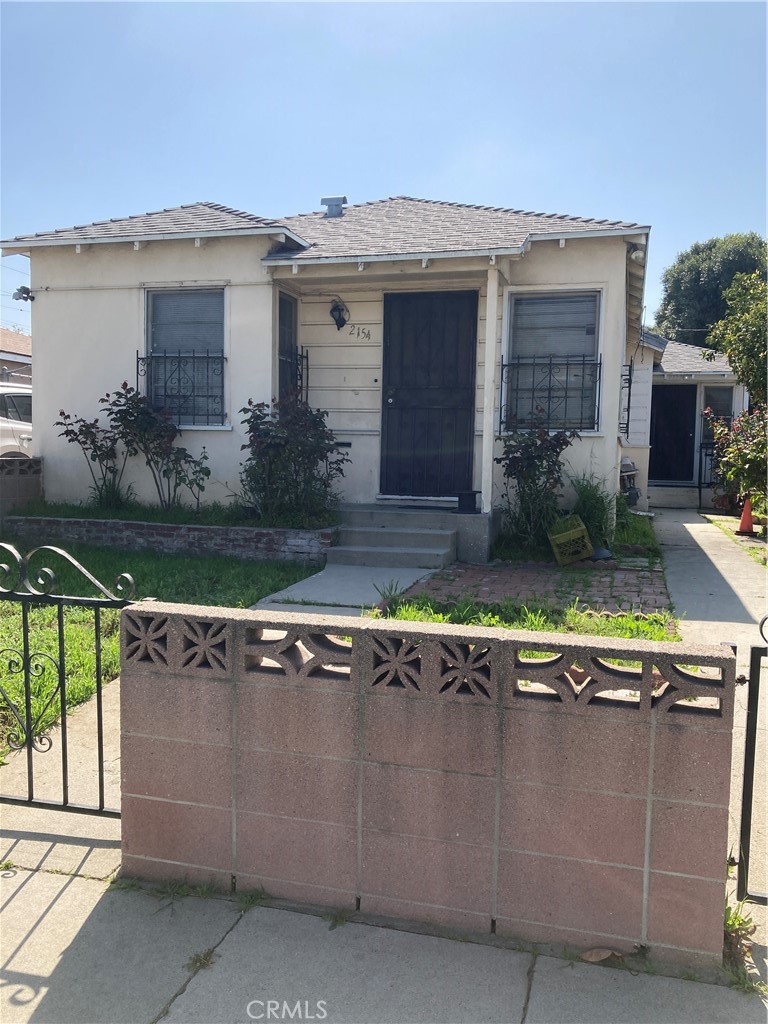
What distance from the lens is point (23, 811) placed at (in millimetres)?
3574

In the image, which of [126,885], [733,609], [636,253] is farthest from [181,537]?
[126,885]

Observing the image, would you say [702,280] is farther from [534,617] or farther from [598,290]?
[534,617]

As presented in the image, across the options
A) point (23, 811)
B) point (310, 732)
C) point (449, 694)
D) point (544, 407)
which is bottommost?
point (23, 811)

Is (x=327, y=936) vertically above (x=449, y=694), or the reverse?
(x=449, y=694)

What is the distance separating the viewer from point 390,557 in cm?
844

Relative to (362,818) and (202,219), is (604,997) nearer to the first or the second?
(362,818)

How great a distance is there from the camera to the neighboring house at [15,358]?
2692cm

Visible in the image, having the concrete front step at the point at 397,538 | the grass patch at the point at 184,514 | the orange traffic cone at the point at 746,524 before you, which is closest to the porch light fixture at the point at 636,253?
the concrete front step at the point at 397,538

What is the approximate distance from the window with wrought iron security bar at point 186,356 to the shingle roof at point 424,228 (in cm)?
133

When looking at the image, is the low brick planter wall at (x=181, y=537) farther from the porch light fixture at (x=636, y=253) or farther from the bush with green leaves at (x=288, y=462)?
the porch light fixture at (x=636, y=253)

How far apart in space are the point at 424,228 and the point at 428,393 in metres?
2.02

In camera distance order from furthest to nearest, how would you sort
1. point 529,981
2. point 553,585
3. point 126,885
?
1. point 553,585
2. point 126,885
3. point 529,981

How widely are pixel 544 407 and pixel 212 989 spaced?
802 centimetres

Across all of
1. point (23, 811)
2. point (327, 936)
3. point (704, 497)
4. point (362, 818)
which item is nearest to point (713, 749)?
point (362, 818)
